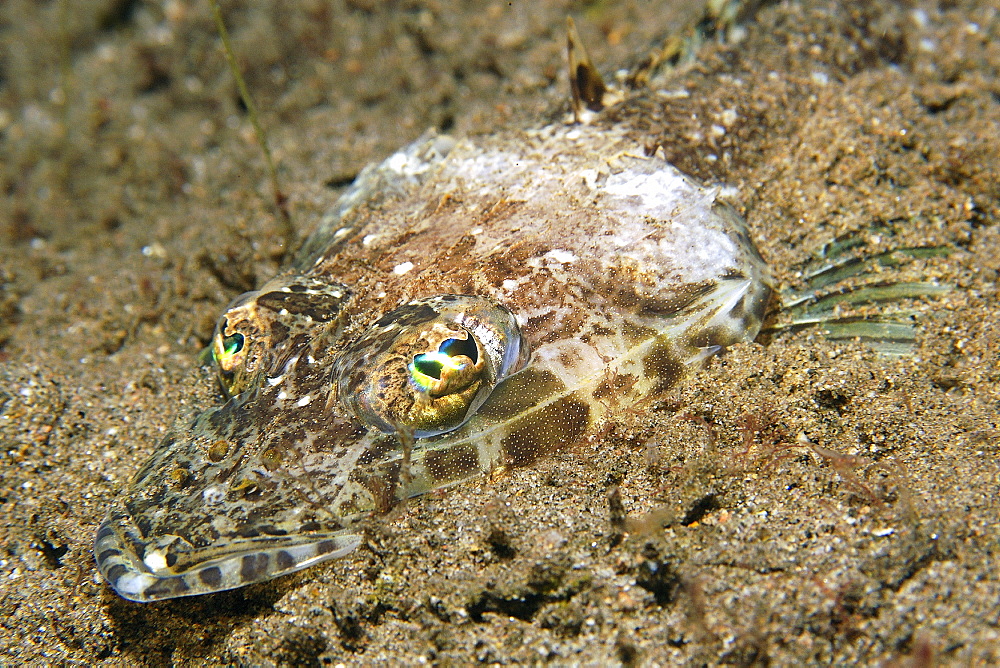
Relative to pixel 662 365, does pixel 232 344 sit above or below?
above

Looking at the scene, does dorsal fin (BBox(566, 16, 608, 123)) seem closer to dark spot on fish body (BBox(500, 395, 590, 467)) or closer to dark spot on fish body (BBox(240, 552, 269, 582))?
dark spot on fish body (BBox(500, 395, 590, 467))

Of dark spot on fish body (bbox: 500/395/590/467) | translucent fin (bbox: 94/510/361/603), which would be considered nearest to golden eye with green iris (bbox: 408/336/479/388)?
dark spot on fish body (bbox: 500/395/590/467)

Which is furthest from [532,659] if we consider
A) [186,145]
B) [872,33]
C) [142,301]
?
[186,145]

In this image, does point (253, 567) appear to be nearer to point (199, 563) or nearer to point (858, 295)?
point (199, 563)

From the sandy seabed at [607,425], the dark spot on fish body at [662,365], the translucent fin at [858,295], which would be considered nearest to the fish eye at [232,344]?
the sandy seabed at [607,425]

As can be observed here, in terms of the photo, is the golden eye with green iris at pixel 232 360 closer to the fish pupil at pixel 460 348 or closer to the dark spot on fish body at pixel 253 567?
the dark spot on fish body at pixel 253 567

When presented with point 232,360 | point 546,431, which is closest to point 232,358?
point 232,360

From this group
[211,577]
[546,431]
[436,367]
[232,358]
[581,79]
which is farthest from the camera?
[581,79]

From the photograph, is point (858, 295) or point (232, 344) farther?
point (858, 295)
